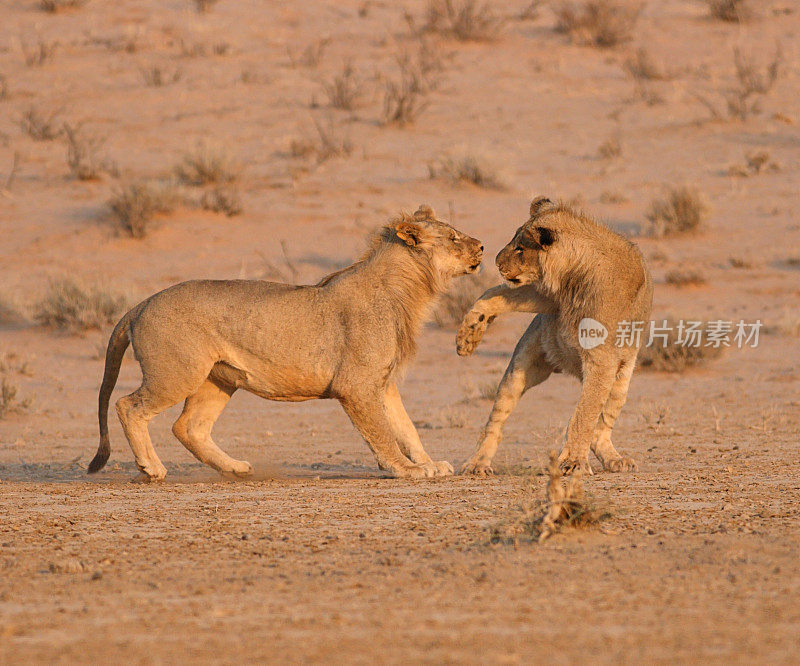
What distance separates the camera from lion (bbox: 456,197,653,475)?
26.5ft

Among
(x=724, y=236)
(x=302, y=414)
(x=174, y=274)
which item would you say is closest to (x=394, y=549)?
(x=302, y=414)

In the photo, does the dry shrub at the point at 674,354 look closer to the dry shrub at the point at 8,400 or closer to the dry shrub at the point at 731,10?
the dry shrub at the point at 8,400

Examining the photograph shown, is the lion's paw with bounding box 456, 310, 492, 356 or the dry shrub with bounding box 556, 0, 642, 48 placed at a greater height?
the dry shrub with bounding box 556, 0, 642, 48

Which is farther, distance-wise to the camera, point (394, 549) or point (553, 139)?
point (553, 139)

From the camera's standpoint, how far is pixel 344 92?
25.5 meters

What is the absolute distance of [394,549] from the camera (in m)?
5.94

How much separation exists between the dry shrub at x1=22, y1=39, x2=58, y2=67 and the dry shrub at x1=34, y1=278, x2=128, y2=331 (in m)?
13.4

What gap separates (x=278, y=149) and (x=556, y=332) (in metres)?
15.7

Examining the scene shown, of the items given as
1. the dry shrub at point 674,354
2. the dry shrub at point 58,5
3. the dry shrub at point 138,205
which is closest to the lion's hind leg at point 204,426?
the dry shrub at point 674,354

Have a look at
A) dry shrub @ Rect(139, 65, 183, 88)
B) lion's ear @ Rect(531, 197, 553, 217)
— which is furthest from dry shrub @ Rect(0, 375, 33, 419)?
dry shrub @ Rect(139, 65, 183, 88)

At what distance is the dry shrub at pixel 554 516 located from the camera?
19.5ft

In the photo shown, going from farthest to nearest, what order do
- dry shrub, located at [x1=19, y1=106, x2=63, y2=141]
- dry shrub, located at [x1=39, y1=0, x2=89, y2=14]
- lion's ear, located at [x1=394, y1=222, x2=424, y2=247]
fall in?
dry shrub, located at [x1=39, y1=0, x2=89, y2=14] → dry shrub, located at [x1=19, y1=106, x2=63, y2=141] → lion's ear, located at [x1=394, y1=222, x2=424, y2=247]

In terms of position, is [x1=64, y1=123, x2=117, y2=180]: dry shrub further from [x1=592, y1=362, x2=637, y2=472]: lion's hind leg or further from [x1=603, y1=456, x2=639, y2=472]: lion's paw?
[x1=603, y1=456, x2=639, y2=472]: lion's paw

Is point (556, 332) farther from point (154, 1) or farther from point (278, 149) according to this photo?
point (154, 1)
